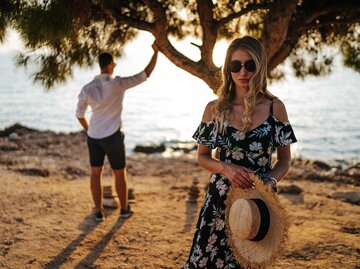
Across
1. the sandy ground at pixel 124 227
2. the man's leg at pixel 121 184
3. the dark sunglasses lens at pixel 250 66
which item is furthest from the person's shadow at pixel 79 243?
the dark sunglasses lens at pixel 250 66

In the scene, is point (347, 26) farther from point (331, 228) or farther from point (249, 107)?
point (249, 107)

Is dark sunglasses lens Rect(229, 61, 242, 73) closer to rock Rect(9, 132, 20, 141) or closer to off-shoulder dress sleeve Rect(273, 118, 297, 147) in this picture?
off-shoulder dress sleeve Rect(273, 118, 297, 147)

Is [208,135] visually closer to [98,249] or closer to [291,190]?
[98,249]

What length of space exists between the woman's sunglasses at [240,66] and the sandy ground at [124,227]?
2.50 m

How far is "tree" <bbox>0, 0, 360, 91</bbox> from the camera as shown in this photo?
3.49 meters

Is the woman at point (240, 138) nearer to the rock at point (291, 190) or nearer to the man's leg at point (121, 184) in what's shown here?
the man's leg at point (121, 184)

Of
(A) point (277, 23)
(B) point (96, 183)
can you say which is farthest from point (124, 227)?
(A) point (277, 23)

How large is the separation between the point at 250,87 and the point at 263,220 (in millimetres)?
782

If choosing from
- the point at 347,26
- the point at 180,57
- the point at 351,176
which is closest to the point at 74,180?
the point at 180,57

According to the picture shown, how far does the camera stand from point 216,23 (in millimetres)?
4254

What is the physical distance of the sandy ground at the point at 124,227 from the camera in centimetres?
432

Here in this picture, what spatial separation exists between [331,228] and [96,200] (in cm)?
315

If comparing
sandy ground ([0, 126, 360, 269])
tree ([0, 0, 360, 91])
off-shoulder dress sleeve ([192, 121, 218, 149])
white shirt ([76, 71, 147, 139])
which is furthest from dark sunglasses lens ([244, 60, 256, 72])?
white shirt ([76, 71, 147, 139])

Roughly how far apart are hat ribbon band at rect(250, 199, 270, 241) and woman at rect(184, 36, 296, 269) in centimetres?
18
